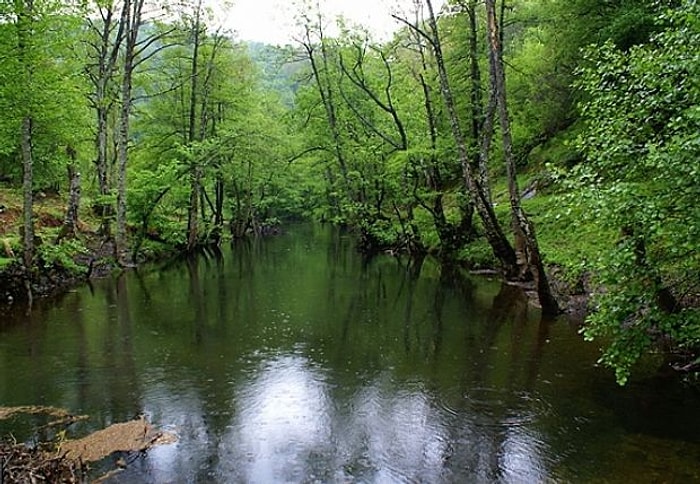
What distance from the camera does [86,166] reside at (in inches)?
1272

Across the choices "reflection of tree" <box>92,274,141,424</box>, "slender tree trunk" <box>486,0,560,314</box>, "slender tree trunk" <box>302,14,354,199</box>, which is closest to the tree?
"slender tree trunk" <box>486,0,560,314</box>

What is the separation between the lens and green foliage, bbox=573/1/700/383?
6016 millimetres

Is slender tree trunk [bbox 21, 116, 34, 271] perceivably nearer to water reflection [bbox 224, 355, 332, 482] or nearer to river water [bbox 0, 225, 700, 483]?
river water [bbox 0, 225, 700, 483]

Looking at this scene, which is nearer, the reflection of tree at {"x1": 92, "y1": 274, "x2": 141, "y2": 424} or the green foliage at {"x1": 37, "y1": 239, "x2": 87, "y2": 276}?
the reflection of tree at {"x1": 92, "y1": 274, "x2": 141, "y2": 424}

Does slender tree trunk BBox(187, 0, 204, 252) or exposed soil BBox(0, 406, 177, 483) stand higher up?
slender tree trunk BBox(187, 0, 204, 252)

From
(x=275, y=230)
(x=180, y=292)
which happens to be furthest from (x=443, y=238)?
(x=275, y=230)

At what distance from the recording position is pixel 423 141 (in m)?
23.0

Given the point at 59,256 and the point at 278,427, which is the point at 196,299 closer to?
the point at 59,256

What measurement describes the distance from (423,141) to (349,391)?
631 inches

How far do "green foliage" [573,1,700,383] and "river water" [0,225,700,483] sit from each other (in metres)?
1.30

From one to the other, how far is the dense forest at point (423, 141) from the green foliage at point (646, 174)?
0.03 meters

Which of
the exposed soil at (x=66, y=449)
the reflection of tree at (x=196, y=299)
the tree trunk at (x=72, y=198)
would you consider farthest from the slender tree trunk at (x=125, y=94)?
the exposed soil at (x=66, y=449)

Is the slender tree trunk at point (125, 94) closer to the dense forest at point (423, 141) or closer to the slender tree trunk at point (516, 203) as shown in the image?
the dense forest at point (423, 141)

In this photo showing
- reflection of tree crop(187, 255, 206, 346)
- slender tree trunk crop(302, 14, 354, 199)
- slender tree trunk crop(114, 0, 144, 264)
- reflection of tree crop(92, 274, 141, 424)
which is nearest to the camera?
reflection of tree crop(92, 274, 141, 424)
